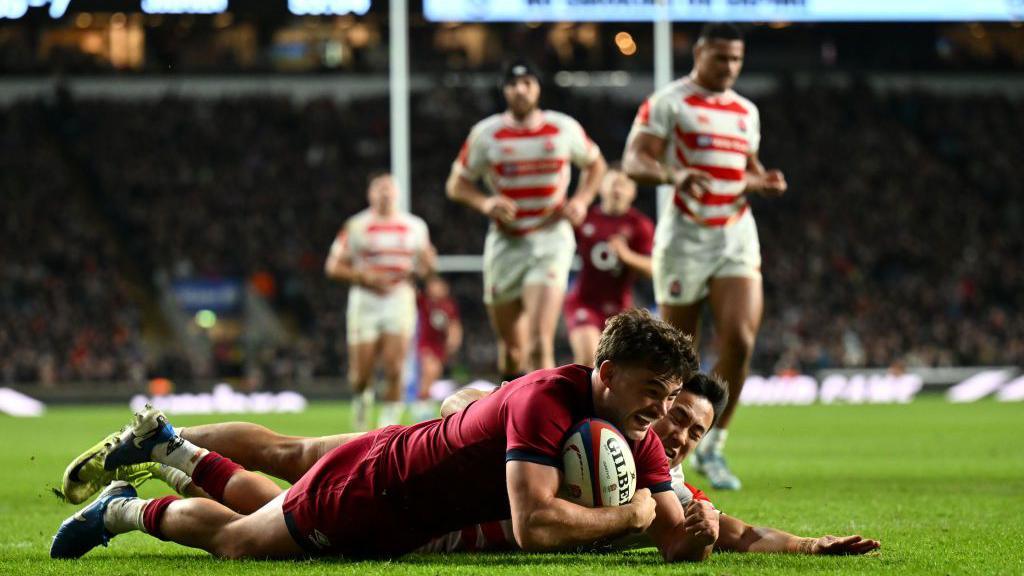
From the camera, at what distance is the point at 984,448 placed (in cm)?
1159

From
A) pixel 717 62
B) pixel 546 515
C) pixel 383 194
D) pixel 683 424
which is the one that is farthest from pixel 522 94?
pixel 546 515

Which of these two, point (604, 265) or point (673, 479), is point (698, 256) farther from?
point (604, 265)

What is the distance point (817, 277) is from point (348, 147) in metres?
11.0

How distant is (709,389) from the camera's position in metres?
5.39

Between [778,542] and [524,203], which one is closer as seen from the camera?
[778,542]

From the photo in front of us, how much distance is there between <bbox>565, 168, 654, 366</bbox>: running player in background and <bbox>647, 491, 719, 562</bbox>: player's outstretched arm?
251 inches

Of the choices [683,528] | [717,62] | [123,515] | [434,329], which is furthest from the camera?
[434,329]

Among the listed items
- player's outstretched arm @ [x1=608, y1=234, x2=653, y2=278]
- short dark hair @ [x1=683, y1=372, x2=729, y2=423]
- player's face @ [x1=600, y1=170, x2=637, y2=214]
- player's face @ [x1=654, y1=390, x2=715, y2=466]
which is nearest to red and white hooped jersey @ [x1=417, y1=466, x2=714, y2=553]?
player's face @ [x1=654, y1=390, x2=715, y2=466]

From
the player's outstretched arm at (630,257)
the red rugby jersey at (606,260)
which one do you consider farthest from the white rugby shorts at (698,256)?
the red rugby jersey at (606,260)

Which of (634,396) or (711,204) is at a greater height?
(711,204)

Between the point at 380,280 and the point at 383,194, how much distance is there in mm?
865

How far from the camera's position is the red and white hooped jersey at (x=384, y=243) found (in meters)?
14.4

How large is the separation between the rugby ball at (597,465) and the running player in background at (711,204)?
3.68 meters

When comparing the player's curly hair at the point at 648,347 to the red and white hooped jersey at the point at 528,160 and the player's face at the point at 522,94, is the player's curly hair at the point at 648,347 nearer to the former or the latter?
the red and white hooped jersey at the point at 528,160
